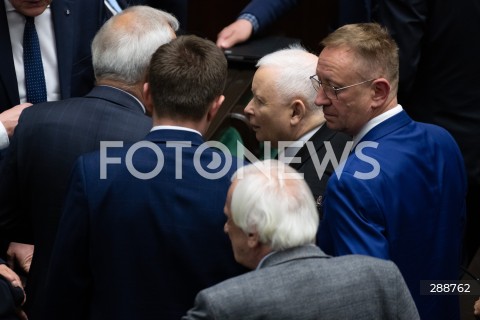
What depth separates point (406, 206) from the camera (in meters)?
2.91

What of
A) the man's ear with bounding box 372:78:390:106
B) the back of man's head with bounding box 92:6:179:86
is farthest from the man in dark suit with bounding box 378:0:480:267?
the back of man's head with bounding box 92:6:179:86

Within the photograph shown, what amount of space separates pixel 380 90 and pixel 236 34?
169 centimetres

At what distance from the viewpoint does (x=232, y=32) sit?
456cm

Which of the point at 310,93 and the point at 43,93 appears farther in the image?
the point at 43,93

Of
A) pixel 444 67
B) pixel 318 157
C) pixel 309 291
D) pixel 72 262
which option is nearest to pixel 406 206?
pixel 318 157

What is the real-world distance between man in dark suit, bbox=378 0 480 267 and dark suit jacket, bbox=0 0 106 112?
131 centimetres

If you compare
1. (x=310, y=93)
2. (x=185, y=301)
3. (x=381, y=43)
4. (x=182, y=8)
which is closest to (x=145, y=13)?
(x=310, y=93)

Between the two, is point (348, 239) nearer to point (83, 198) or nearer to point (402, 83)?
point (83, 198)

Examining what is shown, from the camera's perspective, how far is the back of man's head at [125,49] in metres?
3.13

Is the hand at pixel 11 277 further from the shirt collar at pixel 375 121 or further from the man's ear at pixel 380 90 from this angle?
the man's ear at pixel 380 90

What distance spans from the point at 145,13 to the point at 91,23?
2.94ft

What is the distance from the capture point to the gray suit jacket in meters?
2.19

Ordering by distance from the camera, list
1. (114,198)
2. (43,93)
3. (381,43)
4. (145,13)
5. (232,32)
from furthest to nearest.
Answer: (232,32) < (43,93) < (145,13) < (381,43) < (114,198)

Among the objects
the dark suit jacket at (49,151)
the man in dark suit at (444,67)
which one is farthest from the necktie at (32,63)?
the man in dark suit at (444,67)
